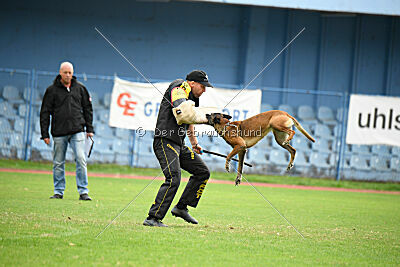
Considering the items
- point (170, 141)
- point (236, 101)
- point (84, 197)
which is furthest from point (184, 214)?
point (236, 101)

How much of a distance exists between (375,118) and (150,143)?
751 cm

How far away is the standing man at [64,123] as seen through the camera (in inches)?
404

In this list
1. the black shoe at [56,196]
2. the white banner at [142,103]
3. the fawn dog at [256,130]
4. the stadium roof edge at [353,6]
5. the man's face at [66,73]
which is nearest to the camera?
the fawn dog at [256,130]

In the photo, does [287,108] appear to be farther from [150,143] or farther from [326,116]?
[150,143]

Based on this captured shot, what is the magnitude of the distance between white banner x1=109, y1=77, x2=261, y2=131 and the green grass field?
5699 millimetres

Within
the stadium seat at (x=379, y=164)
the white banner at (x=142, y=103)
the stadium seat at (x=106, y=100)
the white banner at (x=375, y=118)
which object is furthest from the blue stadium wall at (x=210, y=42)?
the white banner at (x=375, y=118)

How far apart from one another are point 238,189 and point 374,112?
617cm

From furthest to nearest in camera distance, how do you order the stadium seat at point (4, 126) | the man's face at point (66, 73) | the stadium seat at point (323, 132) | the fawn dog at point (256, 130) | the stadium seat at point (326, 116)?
1. the stadium seat at point (326, 116)
2. the stadium seat at point (323, 132)
3. the stadium seat at point (4, 126)
4. the man's face at point (66, 73)
5. the fawn dog at point (256, 130)

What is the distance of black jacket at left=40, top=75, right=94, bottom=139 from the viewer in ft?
33.7

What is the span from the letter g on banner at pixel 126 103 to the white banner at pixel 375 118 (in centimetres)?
706

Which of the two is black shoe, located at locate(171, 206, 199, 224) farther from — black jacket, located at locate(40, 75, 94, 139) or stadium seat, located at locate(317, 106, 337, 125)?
stadium seat, located at locate(317, 106, 337, 125)

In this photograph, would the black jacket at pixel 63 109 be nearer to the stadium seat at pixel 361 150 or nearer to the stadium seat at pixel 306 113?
the stadium seat at pixel 306 113

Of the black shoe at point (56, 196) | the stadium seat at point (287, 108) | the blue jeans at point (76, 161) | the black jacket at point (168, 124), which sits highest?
the stadium seat at point (287, 108)

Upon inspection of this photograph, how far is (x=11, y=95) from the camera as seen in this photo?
61.3ft
